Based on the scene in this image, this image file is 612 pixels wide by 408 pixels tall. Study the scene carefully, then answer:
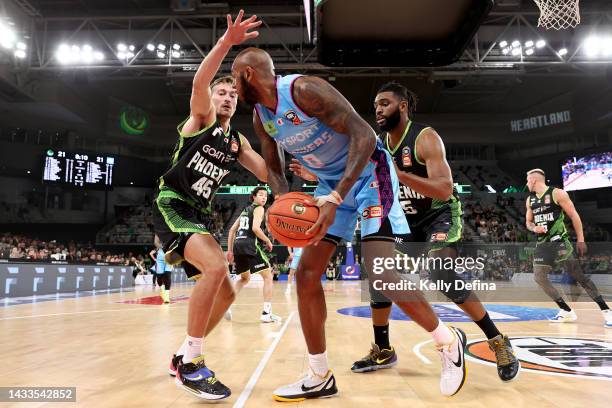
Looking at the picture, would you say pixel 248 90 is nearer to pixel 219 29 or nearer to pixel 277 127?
pixel 277 127

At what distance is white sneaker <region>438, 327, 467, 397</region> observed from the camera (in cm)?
258

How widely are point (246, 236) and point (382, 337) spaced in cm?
371

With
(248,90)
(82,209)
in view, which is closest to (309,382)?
(248,90)

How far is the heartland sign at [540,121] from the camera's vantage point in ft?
78.6

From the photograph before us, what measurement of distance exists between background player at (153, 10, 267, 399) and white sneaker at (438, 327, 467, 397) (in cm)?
143

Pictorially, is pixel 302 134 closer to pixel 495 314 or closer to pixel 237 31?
pixel 237 31

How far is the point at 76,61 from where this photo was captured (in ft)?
44.3

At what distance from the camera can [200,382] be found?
2.59 m

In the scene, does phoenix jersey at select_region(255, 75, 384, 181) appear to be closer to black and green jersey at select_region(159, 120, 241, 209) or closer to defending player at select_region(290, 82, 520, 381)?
defending player at select_region(290, 82, 520, 381)

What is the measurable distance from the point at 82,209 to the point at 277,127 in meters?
26.0

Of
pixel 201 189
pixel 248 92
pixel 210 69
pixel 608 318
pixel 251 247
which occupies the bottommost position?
pixel 608 318

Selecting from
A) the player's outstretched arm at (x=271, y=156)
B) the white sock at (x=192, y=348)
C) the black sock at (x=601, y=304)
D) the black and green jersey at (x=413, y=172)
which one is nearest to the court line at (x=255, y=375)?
the white sock at (x=192, y=348)

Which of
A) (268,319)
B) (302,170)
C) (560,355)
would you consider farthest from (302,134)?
(268,319)

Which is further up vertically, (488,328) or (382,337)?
(488,328)
